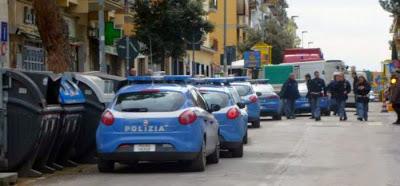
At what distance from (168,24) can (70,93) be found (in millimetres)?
17271

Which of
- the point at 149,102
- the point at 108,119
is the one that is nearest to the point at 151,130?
the point at 149,102

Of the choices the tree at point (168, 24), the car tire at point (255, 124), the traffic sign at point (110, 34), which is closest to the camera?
the traffic sign at point (110, 34)

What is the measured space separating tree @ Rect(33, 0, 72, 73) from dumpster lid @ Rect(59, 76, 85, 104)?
4149 mm

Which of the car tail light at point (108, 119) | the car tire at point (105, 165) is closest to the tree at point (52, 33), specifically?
the car tire at point (105, 165)

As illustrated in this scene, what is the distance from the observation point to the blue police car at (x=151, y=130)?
14.2 metres

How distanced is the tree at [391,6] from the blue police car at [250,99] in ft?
35.9

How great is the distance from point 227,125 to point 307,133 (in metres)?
7.52

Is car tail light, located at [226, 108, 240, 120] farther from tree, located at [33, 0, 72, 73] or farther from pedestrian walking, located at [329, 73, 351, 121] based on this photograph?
pedestrian walking, located at [329, 73, 351, 121]

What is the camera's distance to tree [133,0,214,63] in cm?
3241

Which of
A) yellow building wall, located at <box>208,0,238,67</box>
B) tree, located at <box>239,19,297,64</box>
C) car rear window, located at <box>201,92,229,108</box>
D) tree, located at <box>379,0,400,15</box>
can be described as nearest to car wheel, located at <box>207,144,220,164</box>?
car rear window, located at <box>201,92,229,108</box>

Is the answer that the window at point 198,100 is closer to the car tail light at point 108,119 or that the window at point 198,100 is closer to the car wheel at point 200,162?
the car wheel at point 200,162

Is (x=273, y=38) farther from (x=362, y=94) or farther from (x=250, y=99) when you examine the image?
(x=250, y=99)

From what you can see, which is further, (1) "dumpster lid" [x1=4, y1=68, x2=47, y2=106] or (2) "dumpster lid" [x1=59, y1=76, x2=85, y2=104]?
(2) "dumpster lid" [x1=59, y1=76, x2=85, y2=104]

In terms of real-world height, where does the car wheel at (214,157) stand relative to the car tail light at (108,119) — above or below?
below
